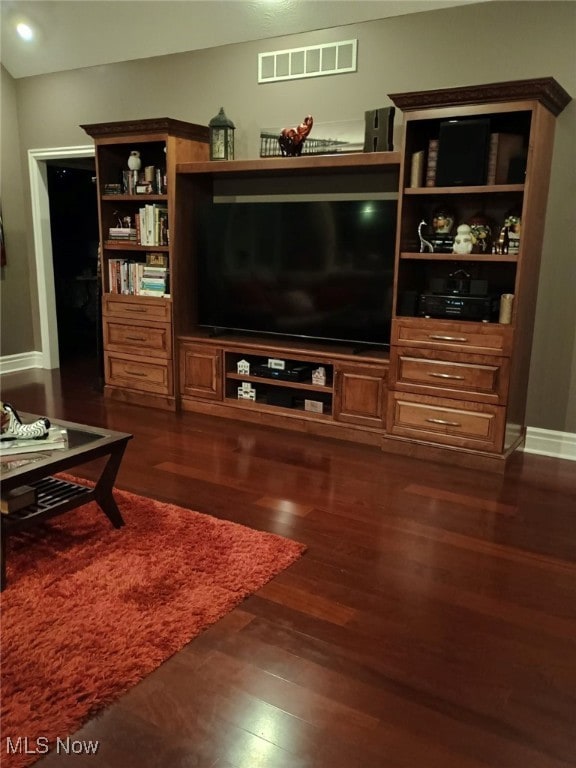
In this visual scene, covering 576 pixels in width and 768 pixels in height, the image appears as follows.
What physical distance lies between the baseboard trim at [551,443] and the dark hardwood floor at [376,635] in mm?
243

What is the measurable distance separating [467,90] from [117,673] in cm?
310

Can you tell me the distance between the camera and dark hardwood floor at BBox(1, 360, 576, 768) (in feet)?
5.25

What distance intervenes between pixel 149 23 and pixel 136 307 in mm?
2003

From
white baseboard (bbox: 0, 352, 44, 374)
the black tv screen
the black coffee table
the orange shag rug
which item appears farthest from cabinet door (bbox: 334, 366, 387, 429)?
white baseboard (bbox: 0, 352, 44, 374)

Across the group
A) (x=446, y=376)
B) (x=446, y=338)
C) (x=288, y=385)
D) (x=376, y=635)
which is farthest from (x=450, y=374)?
(x=376, y=635)

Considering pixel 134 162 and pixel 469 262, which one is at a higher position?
pixel 134 162

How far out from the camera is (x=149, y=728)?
1.63m

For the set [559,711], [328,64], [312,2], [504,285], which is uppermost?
[312,2]

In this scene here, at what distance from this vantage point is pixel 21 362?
5973 millimetres

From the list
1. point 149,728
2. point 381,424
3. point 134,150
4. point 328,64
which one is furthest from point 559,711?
point 134,150

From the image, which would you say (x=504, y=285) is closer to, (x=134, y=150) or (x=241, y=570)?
(x=241, y=570)

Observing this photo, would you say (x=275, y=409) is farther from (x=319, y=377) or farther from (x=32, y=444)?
(x=32, y=444)

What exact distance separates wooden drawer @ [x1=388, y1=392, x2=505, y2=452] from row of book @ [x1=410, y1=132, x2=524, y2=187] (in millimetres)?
1238

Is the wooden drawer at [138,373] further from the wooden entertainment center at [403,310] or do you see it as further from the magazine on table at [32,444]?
the magazine on table at [32,444]
